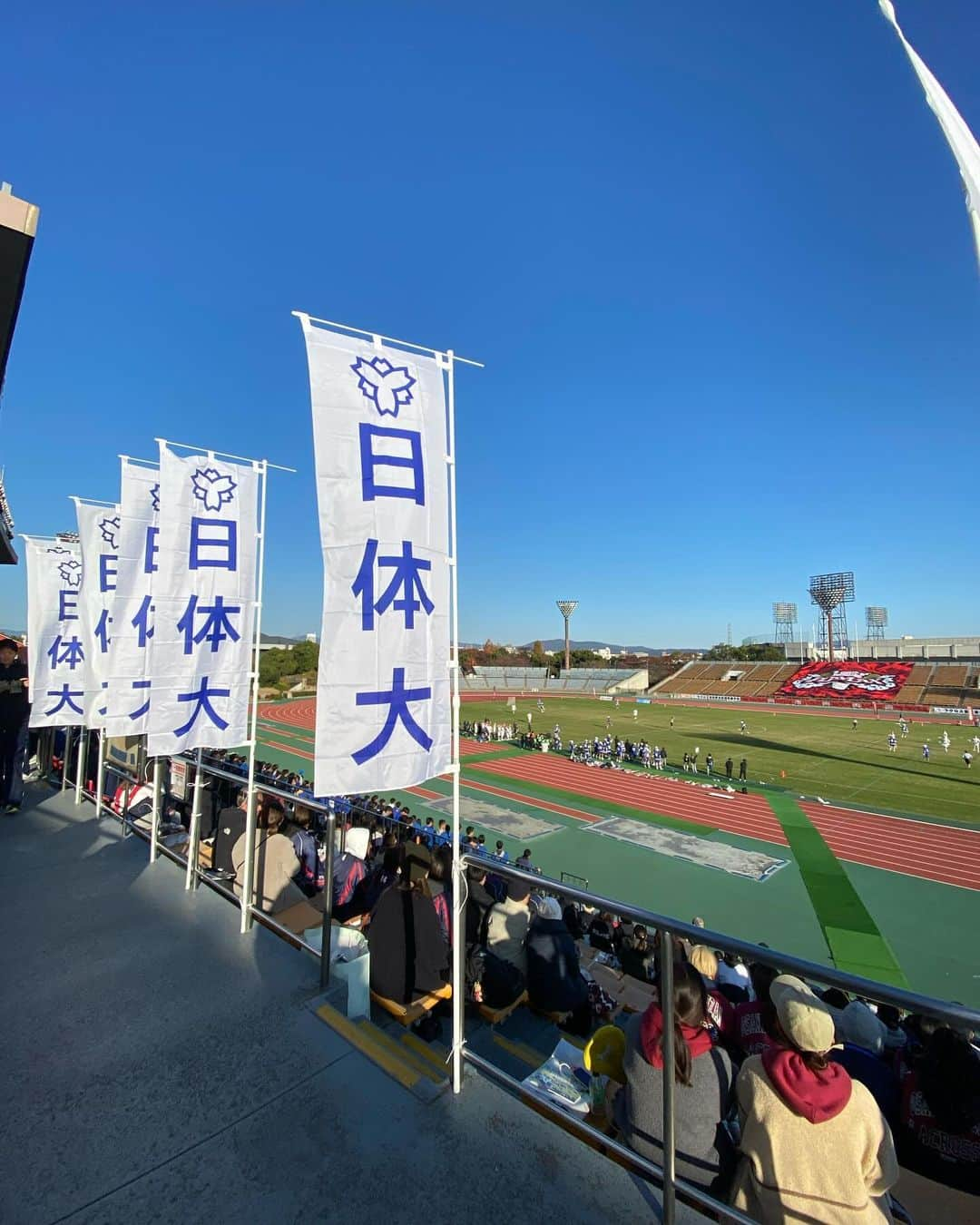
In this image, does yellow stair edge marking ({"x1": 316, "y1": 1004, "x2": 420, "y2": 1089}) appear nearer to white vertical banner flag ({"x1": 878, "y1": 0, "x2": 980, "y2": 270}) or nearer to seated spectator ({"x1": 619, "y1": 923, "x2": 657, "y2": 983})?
white vertical banner flag ({"x1": 878, "y1": 0, "x2": 980, "y2": 270})

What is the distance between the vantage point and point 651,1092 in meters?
2.47

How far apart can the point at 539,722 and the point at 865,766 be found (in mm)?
23190

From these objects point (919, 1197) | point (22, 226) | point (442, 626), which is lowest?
point (919, 1197)

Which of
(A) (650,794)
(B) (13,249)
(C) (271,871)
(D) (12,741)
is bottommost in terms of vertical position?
(A) (650,794)

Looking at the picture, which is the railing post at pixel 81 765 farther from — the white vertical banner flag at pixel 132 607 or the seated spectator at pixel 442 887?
the seated spectator at pixel 442 887

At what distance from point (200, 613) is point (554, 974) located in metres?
4.56

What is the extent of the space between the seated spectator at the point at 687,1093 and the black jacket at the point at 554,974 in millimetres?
1668

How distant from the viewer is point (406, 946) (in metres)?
3.67

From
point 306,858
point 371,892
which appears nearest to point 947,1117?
point 371,892

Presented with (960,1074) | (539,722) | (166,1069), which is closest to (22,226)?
(166,1069)

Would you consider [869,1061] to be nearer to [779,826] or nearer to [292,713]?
[779,826]

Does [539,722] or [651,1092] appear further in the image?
[539,722]

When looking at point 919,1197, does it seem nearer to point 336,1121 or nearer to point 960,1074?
point 960,1074

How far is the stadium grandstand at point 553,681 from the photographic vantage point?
80500mm
